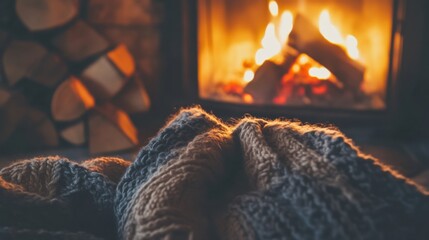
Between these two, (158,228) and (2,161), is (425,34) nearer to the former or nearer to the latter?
(2,161)

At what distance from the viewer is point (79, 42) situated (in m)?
1.86

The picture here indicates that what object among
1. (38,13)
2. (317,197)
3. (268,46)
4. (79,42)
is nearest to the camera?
A: (317,197)

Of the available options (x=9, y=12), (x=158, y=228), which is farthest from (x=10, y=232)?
(x=9, y=12)

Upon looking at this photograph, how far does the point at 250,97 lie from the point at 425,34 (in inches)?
22.6

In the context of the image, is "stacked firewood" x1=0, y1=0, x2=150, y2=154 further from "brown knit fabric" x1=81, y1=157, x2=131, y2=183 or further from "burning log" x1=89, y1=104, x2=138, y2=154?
"brown knit fabric" x1=81, y1=157, x2=131, y2=183

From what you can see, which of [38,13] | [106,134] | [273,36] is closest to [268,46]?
[273,36]

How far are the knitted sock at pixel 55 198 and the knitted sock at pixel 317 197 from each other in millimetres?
167

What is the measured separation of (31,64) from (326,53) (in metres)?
0.90

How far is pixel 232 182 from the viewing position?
1.95 feet

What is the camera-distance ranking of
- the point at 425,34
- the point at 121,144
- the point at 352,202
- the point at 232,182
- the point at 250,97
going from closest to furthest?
the point at 352,202 → the point at 232,182 → the point at 425,34 → the point at 121,144 → the point at 250,97

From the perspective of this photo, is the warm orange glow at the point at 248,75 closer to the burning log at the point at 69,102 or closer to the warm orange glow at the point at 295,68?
the warm orange glow at the point at 295,68

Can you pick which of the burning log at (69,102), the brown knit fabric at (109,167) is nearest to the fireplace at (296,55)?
the burning log at (69,102)

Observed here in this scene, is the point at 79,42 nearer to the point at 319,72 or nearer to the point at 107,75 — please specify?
the point at 107,75

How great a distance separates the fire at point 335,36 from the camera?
1.87 metres
